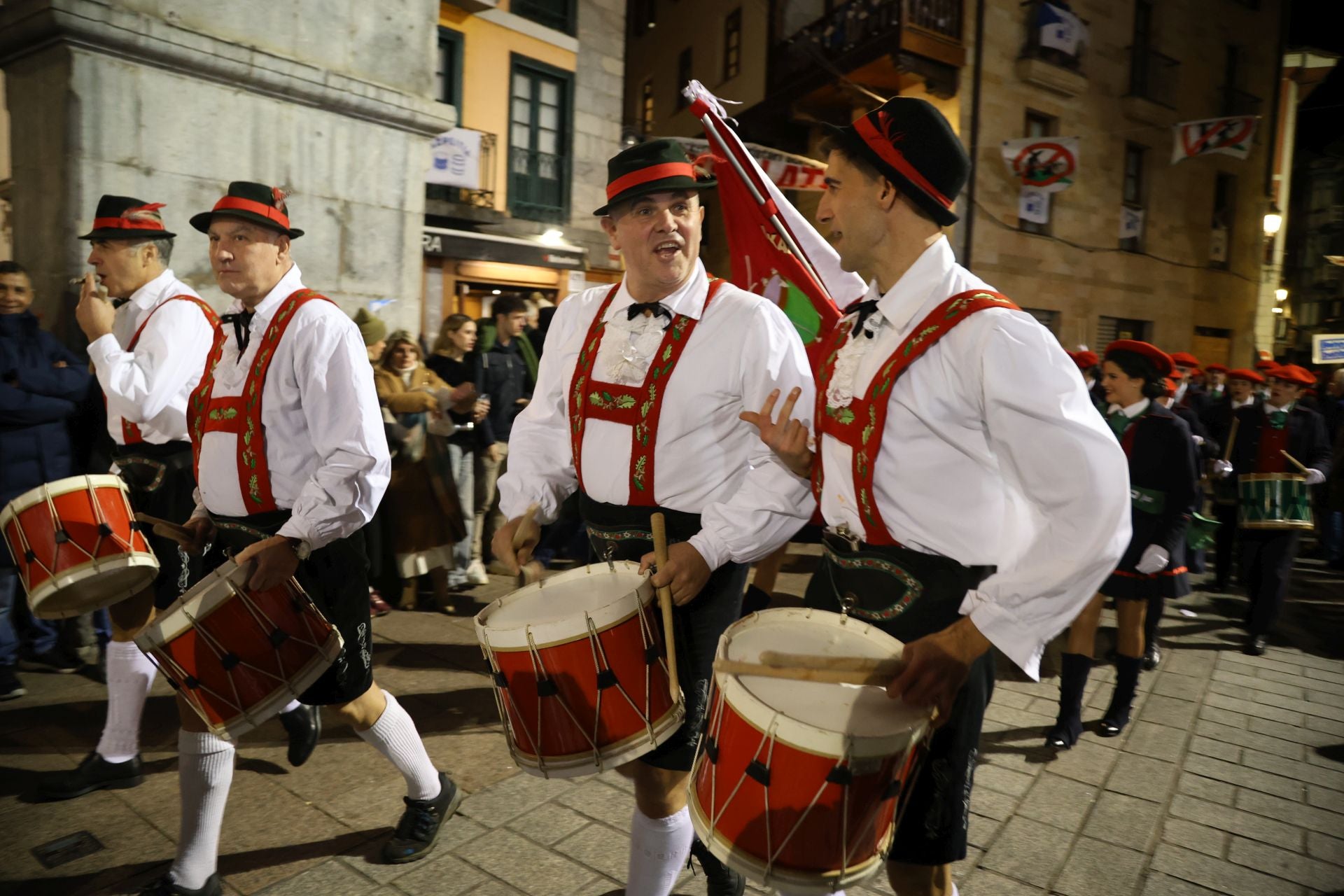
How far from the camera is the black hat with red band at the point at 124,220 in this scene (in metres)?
4.05

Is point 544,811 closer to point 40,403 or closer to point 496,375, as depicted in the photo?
point 40,403

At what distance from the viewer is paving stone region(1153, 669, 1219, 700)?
17.5 feet

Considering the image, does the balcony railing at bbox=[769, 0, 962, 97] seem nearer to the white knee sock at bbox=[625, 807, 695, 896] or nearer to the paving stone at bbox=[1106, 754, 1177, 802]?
the paving stone at bbox=[1106, 754, 1177, 802]

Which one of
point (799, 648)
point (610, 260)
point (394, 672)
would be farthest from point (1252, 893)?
point (610, 260)

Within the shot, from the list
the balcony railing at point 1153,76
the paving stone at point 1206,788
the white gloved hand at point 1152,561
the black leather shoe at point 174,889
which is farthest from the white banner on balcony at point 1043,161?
the black leather shoe at point 174,889

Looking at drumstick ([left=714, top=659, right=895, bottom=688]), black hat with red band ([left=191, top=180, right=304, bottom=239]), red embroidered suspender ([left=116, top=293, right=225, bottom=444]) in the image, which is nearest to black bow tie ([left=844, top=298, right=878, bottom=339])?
drumstick ([left=714, top=659, right=895, bottom=688])

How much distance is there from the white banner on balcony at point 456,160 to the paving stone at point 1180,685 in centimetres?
1132

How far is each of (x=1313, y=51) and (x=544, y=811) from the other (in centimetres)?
3311

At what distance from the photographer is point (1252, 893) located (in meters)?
3.15

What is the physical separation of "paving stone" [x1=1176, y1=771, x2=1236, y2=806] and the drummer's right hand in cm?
429

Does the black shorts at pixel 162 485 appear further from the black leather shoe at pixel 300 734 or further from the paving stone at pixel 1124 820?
the paving stone at pixel 1124 820

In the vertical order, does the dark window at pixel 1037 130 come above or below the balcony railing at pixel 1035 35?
below

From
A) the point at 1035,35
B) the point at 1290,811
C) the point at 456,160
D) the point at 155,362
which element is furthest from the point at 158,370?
the point at 1035,35

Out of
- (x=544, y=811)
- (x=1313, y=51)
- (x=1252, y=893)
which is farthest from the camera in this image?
(x=1313, y=51)
